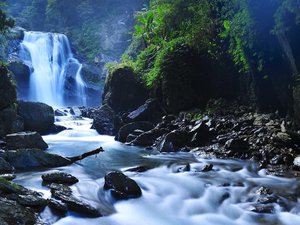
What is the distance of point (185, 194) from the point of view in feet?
25.5

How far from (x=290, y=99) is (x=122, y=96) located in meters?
10.5

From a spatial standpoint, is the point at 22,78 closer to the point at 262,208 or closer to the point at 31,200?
the point at 31,200

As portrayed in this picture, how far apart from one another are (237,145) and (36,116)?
9.73 metres

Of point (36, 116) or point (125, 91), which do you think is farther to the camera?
point (125, 91)

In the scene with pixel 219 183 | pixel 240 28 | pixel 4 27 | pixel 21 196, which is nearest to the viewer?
pixel 21 196

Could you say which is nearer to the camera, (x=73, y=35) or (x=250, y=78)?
(x=250, y=78)

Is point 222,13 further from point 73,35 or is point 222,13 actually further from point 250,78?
point 73,35

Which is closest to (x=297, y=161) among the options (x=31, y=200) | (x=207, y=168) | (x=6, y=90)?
(x=207, y=168)

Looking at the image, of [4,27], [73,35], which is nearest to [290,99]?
[4,27]

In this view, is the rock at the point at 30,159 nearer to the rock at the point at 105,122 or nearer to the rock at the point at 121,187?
the rock at the point at 121,187

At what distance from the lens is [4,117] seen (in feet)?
45.5

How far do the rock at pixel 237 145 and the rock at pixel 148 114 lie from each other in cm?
548

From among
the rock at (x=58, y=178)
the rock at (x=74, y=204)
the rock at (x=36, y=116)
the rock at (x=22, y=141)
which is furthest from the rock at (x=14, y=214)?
the rock at (x=36, y=116)

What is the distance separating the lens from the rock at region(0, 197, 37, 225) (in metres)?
5.04
